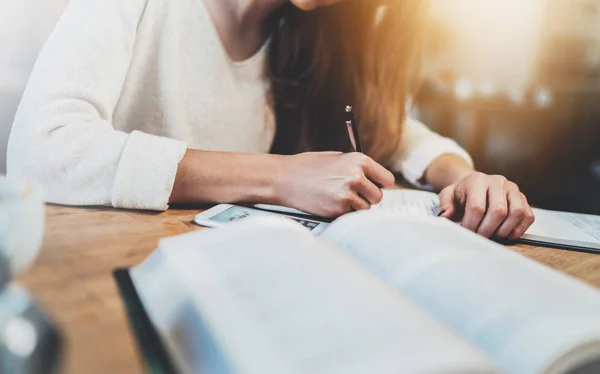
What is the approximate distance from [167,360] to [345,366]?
0.28 ft

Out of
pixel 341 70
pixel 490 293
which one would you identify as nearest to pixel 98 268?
pixel 490 293

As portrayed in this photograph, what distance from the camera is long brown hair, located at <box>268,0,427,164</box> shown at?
37.7 inches

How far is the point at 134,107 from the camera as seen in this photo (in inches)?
32.0

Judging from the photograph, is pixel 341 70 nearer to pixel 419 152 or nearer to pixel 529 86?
pixel 419 152

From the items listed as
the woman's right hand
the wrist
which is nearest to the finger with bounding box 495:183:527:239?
the woman's right hand

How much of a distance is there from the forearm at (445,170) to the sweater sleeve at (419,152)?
13 mm

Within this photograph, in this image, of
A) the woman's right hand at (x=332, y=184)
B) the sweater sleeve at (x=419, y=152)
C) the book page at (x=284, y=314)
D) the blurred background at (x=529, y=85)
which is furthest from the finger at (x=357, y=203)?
the blurred background at (x=529, y=85)

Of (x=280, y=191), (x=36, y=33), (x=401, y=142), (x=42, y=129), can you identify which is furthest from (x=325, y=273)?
(x=401, y=142)

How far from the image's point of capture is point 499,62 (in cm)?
107

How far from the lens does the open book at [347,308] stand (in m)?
0.21

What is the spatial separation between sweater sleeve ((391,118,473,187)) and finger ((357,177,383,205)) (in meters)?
0.34

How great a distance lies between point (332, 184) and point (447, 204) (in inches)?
5.4

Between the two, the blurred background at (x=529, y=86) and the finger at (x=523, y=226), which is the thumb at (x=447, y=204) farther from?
the blurred background at (x=529, y=86)

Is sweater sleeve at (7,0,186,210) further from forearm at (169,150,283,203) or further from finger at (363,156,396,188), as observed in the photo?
finger at (363,156,396,188)
